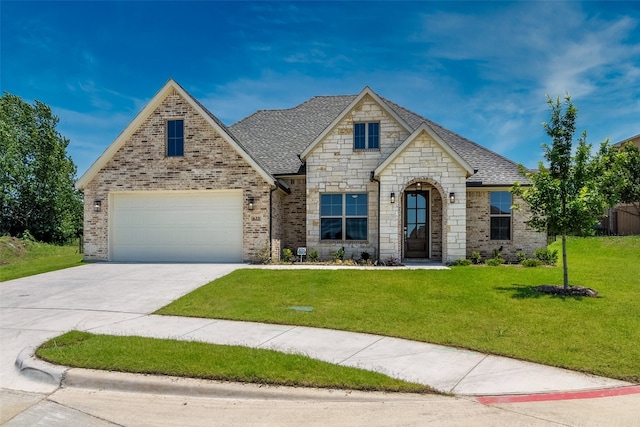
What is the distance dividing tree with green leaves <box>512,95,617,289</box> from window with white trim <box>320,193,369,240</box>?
23.9 feet

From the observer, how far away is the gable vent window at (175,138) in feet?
57.7

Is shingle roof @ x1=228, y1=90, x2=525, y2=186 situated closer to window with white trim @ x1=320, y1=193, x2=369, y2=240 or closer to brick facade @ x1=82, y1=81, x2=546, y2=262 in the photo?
brick facade @ x1=82, y1=81, x2=546, y2=262

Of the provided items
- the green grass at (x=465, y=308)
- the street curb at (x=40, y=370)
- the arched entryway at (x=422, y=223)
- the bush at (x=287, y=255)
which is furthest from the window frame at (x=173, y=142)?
the street curb at (x=40, y=370)

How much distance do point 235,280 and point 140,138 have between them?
28.6ft

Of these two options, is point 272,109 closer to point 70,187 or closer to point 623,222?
A: point 70,187

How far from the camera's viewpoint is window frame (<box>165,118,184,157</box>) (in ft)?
57.7

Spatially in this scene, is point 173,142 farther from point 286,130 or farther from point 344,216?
point 344,216

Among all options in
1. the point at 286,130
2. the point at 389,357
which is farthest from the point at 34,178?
the point at 389,357

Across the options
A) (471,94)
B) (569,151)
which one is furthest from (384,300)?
(471,94)

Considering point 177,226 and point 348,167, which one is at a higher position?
point 348,167

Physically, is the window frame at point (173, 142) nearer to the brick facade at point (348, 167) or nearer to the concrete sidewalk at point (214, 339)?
the brick facade at point (348, 167)

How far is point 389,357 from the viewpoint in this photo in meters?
6.11

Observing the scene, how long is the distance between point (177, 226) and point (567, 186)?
1384 cm

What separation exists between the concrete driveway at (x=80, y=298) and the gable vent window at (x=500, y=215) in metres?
10.7
